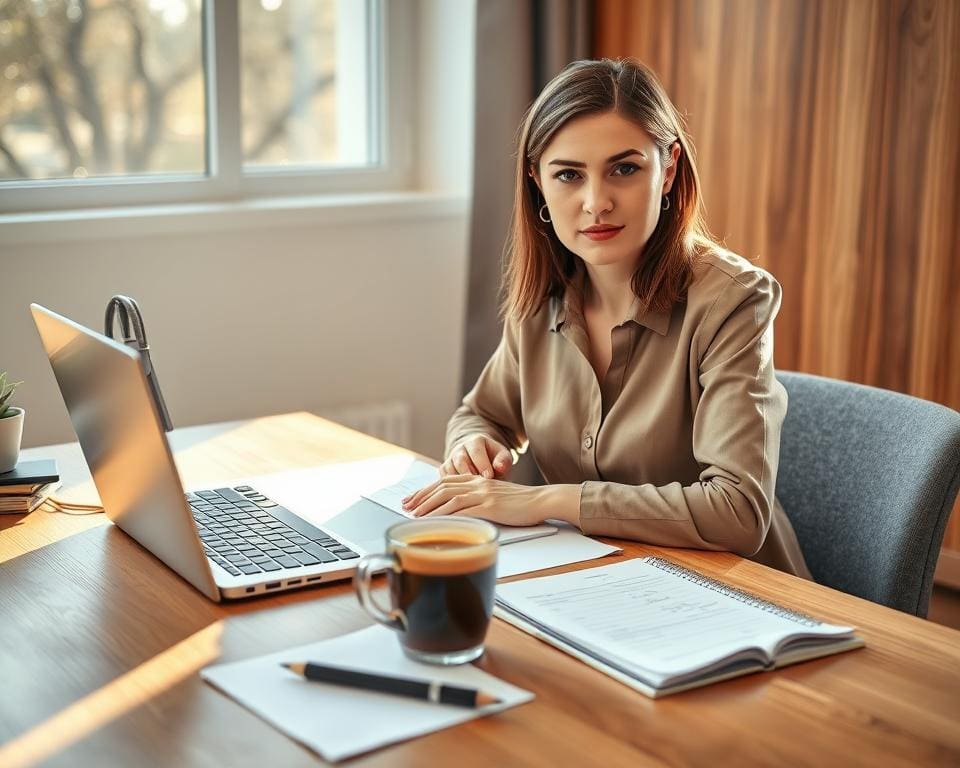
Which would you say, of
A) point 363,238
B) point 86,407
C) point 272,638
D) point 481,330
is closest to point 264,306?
point 363,238

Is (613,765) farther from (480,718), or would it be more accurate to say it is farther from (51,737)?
(51,737)

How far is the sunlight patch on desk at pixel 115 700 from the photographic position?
0.89 metres

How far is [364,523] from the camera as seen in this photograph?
139 centimetres

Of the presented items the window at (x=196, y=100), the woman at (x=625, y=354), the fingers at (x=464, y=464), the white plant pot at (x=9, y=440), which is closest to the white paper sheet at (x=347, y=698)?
the woman at (x=625, y=354)

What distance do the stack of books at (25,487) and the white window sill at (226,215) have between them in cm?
106

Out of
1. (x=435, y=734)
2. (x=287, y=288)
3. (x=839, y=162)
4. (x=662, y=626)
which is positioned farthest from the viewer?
(x=287, y=288)

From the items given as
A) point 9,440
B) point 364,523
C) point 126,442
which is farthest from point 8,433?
point 364,523

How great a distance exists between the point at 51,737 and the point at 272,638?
0.75 ft

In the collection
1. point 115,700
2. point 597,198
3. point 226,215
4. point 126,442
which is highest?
point 597,198

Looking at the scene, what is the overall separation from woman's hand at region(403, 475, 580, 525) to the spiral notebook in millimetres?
150

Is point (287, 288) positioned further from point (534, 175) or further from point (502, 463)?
point (502, 463)

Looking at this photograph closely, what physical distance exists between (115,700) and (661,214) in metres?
1.04

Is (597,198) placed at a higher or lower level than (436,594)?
higher

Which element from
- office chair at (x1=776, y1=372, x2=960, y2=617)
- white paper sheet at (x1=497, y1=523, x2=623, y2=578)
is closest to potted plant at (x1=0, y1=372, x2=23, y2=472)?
white paper sheet at (x1=497, y1=523, x2=623, y2=578)
